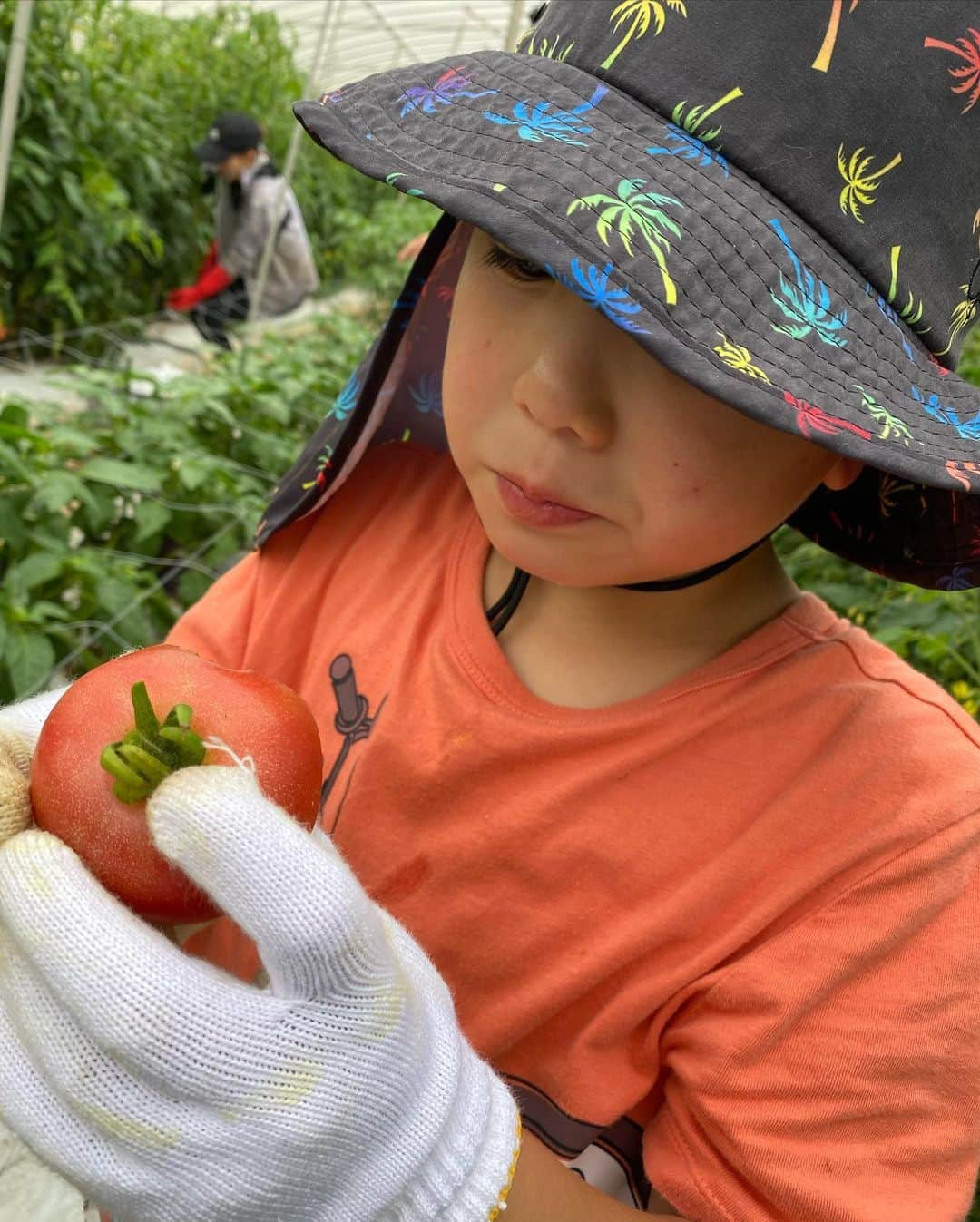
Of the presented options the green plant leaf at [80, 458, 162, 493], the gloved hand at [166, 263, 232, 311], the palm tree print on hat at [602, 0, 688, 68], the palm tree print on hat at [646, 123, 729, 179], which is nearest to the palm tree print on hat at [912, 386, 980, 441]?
the palm tree print on hat at [646, 123, 729, 179]

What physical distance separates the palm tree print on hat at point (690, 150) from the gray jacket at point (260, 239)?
598cm

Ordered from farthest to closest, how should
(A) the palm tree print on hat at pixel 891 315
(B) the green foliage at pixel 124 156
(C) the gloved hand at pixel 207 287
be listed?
(C) the gloved hand at pixel 207 287, (B) the green foliage at pixel 124 156, (A) the palm tree print on hat at pixel 891 315

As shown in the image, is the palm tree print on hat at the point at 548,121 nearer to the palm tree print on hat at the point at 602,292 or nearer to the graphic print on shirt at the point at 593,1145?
the palm tree print on hat at the point at 602,292

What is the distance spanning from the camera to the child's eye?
2.86 ft

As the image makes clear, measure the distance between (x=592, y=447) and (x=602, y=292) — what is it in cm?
15

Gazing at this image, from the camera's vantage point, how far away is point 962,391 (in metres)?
0.85

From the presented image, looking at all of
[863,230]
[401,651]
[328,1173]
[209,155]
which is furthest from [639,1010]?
[209,155]

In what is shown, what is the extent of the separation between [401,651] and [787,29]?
0.70m

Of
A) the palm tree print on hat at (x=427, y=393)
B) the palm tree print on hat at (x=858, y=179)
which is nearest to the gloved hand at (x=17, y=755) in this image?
the palm tree print on hat at (x=427, y=393)

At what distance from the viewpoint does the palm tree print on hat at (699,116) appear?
77 centimetres

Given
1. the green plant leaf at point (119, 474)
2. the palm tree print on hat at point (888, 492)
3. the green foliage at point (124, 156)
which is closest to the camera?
the palm tree print on hat at point (888, 492)

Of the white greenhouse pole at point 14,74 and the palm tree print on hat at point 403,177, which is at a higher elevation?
the palm tree print on hat at point 403,177

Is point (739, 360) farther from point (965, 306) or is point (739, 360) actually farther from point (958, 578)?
point (958, 578)

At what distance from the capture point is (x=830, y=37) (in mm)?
756
